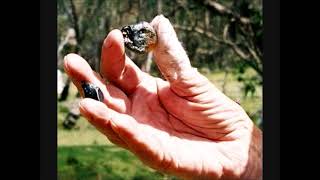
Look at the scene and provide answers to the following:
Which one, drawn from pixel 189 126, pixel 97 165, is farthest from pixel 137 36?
pixel 97 165

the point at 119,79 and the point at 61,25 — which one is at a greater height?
the point at 61,25

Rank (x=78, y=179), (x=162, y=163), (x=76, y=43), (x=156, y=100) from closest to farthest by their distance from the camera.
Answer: (x=162, y=163) → (x=156, y=100) → (x=78, y=179) → (x=76, y=43)

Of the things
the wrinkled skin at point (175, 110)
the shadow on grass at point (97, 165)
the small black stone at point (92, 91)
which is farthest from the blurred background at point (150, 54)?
the small black stone at point (92, 91)

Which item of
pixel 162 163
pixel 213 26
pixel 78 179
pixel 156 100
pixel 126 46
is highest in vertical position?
pixel 213 26

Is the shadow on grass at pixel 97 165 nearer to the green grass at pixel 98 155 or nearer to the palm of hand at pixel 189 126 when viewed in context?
the green grass at pixel 98 155

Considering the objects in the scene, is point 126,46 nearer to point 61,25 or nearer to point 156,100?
point 156,100

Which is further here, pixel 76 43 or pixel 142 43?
pixel 76 43

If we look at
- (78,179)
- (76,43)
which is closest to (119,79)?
(78,179)
